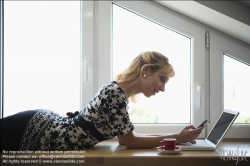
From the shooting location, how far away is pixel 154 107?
1812mm

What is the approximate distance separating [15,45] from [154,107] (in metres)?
0.86

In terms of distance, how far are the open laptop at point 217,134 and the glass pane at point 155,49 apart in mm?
301

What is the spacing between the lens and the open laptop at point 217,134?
1.41m

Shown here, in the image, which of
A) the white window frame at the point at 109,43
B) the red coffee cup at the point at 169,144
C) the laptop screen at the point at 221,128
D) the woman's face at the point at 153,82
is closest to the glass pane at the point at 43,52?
Answer: the white window frame at the point at 109,43

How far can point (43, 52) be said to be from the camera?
1.79 m

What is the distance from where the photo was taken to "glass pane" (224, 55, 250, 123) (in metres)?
1.72

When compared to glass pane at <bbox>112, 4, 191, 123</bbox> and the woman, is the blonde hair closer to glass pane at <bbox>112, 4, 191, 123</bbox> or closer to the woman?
the woman

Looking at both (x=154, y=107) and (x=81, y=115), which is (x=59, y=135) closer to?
(x=81, y=115)

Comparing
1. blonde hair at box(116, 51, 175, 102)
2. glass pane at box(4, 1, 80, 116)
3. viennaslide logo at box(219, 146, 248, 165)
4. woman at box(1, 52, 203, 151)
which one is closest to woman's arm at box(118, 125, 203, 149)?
woman at box(1, 52, 203, 151)

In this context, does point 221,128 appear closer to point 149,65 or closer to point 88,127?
point 149,65

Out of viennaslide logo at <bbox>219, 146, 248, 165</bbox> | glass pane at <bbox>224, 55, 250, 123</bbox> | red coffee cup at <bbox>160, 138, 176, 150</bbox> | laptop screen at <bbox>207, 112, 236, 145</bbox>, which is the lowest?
viennaslide logo at <bbox>219, 146, 248, 165</bbox>

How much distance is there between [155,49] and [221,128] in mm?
589

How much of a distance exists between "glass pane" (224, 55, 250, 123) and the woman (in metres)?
0.43

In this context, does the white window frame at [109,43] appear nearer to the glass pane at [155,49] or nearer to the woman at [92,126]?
the glass pane at [155,49]
